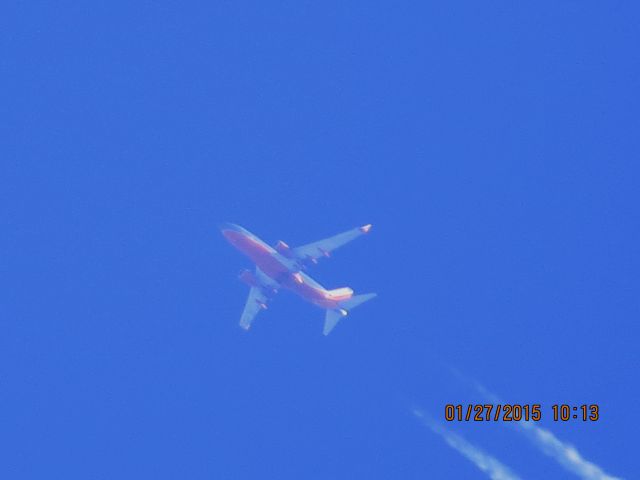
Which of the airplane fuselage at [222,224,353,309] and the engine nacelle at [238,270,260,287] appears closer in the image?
the airplane fuselage at [222,224,353,309]

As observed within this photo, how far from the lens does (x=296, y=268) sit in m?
120

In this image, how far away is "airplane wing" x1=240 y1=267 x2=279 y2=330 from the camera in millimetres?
126938

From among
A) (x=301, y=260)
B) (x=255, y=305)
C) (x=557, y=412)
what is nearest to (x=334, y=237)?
(x=301, y=260)

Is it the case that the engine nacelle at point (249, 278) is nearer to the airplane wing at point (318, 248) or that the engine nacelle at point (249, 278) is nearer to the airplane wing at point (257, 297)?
the airplane wing at point (257, 297)

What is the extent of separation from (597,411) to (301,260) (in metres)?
32.3

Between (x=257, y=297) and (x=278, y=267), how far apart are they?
462 inches

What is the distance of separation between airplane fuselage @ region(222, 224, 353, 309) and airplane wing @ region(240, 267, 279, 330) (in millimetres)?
3177

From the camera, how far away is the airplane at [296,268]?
119562mm

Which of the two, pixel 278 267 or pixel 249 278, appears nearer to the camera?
pixel 278 267

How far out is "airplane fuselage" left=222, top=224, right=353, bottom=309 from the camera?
119625 millimetres

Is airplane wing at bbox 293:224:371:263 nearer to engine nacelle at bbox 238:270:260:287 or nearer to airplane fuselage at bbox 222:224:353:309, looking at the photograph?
airplane fuselage at bbox 222:224:353:309

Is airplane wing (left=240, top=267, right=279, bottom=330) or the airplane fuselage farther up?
airplane wing (left=240, top=267, right=279, bottom=330)

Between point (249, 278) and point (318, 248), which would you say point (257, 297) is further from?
point (318, 248)

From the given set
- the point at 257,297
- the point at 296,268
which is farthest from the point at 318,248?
the point at 257,297
